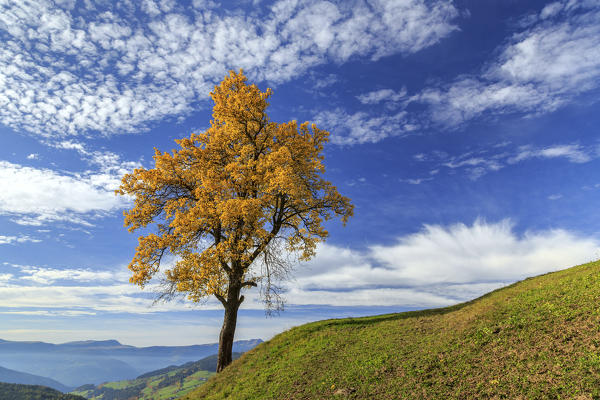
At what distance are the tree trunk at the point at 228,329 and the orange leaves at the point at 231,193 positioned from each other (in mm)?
1559

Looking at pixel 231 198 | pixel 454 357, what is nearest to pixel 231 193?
pixel 231 198

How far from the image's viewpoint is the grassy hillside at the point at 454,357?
10.8 metres

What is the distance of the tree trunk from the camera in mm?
24050

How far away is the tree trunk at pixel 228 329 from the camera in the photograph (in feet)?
78.9

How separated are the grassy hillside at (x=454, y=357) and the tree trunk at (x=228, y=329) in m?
2.30

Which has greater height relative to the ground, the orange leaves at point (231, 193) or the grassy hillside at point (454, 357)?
the orange leaves at point (231, 193)

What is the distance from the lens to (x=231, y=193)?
925 inches

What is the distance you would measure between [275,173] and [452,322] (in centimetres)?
1335

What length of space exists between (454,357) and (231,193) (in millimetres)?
16377

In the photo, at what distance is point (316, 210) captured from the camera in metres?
25.9

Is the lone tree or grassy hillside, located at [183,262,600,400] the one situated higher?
the lone tree

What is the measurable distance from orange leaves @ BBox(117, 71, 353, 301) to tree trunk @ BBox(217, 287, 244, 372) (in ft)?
5.11

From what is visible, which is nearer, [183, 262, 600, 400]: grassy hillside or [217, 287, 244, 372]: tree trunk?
[183, 262, 600, 400]: grassy hillside

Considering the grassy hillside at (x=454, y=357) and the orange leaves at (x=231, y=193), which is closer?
the grassy hillside at (x=454, y=357)
